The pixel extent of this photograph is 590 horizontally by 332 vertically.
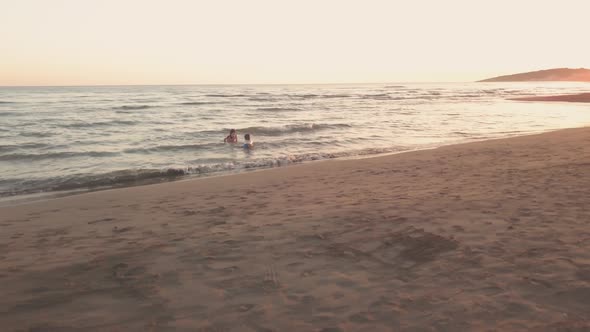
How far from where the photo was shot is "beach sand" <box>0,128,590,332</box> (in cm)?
334

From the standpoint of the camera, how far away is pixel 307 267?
4.32m

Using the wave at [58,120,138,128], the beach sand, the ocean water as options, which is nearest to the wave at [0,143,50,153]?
the ocean water

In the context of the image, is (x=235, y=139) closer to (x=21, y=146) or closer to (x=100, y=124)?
(x=21, y=146)

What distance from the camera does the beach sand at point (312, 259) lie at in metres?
3.34

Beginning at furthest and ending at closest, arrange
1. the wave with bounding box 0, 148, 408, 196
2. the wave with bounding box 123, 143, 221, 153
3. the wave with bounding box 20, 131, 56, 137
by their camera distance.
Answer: the wave with bounding box 20, 131, 56, 137, the wave with bounding box 123, 143, 221, 153, the wave with bounding box 0, 148, 408, 196

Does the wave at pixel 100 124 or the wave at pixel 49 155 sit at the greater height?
the wave at pixel 100 124

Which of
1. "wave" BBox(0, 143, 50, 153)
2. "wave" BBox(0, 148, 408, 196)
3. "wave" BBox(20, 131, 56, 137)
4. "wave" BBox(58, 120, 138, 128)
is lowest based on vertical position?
"wave" BBox(0, 148, 408, 196)

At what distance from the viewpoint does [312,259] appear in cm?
452

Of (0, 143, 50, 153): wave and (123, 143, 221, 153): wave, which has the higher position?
(0, 143, 50, 153): wave

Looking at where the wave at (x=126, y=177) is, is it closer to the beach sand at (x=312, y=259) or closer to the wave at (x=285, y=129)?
the beach sand at (x=312, y=259)

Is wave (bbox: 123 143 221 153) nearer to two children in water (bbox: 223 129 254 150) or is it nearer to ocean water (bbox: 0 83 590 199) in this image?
ocean water (bbox: 0 83 590 199)

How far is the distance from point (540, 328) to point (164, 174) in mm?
10574

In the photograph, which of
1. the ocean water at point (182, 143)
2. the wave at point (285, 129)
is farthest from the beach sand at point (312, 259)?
the wave at point (285, 129)

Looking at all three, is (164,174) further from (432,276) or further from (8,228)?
(432,276)
